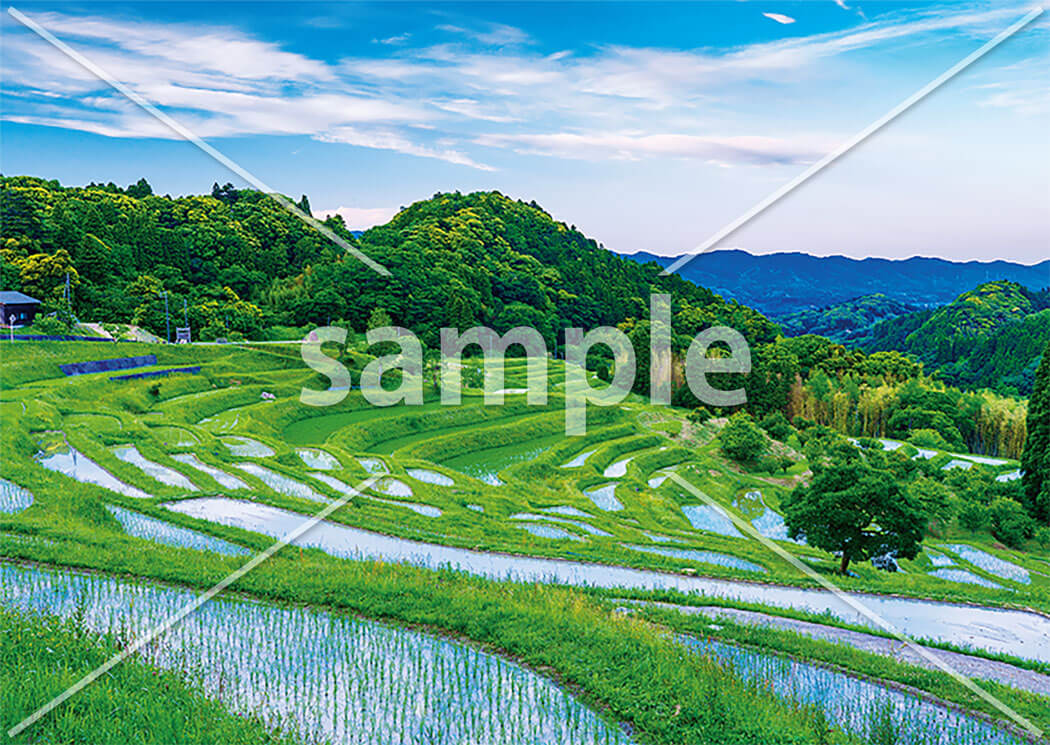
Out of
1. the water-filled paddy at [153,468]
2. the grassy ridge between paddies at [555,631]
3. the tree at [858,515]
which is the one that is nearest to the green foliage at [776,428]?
the tree at [858,515]

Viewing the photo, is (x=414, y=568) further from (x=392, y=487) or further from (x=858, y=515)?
(x=858, y=515)

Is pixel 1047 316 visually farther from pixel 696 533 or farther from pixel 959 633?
pixel 959 633

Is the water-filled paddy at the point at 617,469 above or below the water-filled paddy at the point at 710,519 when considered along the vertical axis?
above

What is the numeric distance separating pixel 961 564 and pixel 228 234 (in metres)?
71.1

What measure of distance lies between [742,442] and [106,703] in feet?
112

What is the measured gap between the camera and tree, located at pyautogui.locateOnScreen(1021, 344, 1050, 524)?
29109mm

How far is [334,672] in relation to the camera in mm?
7180

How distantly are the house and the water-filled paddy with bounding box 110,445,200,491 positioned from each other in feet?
103

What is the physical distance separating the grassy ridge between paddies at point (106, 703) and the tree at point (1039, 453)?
111 feet

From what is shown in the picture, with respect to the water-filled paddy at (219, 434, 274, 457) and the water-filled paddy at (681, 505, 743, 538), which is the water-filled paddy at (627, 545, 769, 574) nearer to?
the water-filled paddy at (681, 505, 743, 538)

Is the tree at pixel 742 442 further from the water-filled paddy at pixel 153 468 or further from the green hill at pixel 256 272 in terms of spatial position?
the green hill at pixel 256 272

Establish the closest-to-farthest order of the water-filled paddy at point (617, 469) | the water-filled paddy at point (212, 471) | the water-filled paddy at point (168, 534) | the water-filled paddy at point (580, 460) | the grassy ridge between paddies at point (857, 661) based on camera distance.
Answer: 1. the grassy ridge between paddies at point (857, 661)
2. the water-filled paddy at point (168, 534)
3. the water-filled paddy at point (212, 471)
4. the water-filled paddy at point (617, 469)
5. the water-filled paddy at point (580, 460)

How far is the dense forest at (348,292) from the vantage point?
53.6m

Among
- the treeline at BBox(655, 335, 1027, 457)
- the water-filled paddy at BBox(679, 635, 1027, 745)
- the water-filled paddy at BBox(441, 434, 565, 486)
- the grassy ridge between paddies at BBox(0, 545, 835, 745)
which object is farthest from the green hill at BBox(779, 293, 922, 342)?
the water-filled paddy at BBox(679, 635, 1027, 745)
